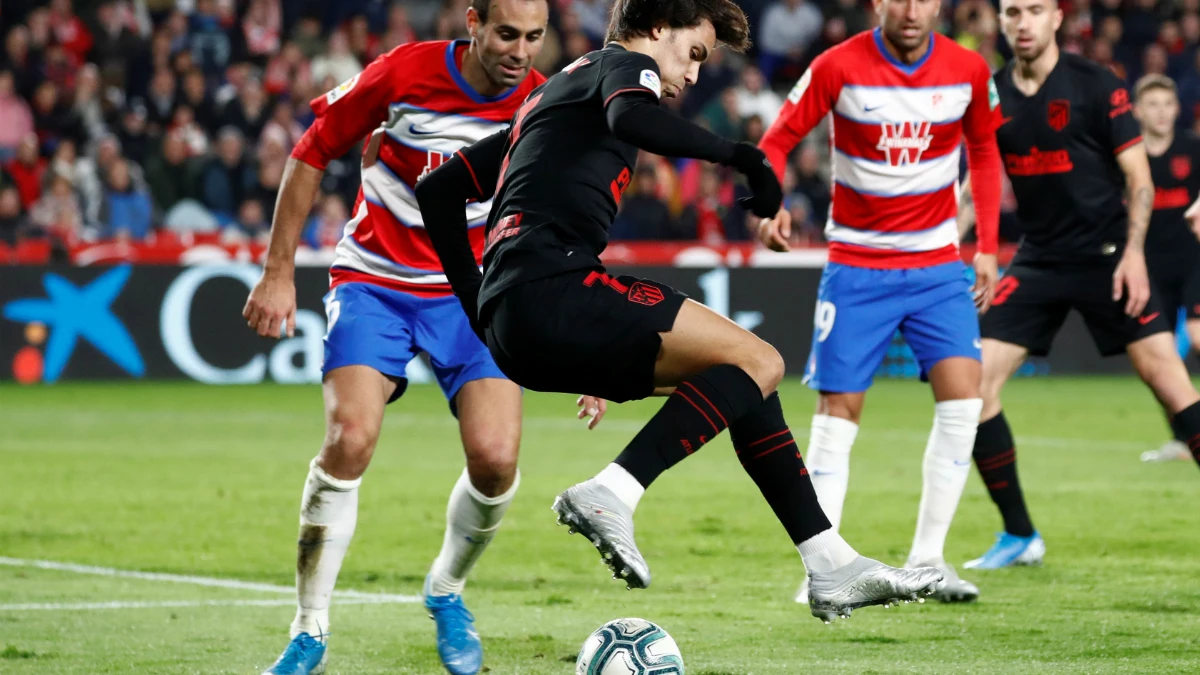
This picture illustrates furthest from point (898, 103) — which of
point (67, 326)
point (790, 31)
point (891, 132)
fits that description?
point (790, 31)

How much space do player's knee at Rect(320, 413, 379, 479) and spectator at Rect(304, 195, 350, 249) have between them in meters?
11.7

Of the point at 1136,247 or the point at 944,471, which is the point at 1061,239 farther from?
the point at 944,471

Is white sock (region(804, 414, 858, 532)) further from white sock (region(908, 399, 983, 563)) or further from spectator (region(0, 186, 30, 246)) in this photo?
spectator (region(0, 186, 30, 246))

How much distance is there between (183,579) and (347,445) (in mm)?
2160

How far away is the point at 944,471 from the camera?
21.2 ft

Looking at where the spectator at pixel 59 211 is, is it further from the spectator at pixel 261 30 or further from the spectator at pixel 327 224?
the spectator at pixel 261 30

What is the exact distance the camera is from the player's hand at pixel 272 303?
5.16 meters

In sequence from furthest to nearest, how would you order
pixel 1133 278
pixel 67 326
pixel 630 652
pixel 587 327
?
pixel 67 326
pixel 1133 278
pixel 630 652
pixel 587 327

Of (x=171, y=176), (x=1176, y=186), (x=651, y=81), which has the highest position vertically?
(x=651, y=81)

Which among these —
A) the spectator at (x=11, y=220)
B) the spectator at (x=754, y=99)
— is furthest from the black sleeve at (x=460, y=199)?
the spectator at (x=754, y=99)

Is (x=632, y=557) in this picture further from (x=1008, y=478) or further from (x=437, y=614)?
(x=1008, y=478)

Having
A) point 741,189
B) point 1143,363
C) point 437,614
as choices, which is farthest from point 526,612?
point 741,189

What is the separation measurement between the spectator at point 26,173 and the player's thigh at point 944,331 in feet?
42.3

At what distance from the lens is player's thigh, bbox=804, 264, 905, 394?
636 cm
